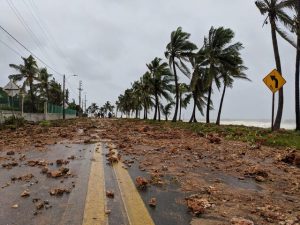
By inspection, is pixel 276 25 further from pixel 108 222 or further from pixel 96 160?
pixel 108 222

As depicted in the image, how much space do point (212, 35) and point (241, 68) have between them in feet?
28.4

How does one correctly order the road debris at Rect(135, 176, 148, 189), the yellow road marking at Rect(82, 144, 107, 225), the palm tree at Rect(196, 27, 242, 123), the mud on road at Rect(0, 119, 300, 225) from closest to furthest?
the yellow road marking at Rect(82, 144, 107, 225)
the mud on road at Rect(0, 119, 300, 225)
the road debris at Rect(135, 176, 148, 189)
the palm tree at Rect(196, 27, 242, 123)

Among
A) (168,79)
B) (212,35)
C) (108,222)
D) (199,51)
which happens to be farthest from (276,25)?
(168,79)

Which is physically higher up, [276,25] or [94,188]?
[276,25]

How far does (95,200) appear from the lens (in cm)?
481

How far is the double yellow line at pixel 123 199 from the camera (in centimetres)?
404

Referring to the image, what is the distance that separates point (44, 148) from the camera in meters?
11.1

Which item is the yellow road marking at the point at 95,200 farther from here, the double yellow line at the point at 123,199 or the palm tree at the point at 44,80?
the palm tree at the point at 44,80

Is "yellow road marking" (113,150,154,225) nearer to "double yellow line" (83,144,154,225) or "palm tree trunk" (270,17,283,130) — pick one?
"double yellow line" (83,144,154,225)

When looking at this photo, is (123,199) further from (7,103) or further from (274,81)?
(7,103)

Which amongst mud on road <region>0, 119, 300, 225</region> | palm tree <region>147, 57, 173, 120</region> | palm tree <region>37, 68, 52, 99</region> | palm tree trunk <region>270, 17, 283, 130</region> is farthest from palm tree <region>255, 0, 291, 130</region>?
palm tree <region>37, 68, 52, 99</region>

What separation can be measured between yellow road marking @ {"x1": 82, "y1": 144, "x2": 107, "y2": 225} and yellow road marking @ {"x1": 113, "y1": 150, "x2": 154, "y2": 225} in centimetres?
29

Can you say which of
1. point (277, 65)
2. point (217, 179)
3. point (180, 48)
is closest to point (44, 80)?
point (180, 48)

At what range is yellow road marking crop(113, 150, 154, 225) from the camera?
4043 millimetres
